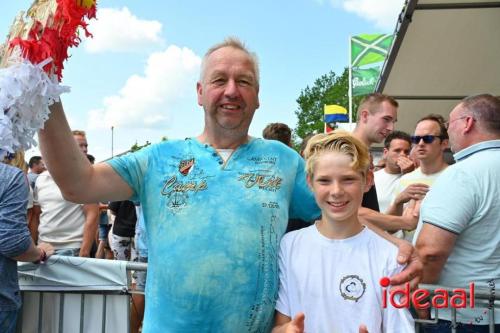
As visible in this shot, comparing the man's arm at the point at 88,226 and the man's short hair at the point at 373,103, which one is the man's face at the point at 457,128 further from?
the man's arm at the point at 88,226

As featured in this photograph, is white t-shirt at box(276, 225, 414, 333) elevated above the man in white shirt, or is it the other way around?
the man in white shirt

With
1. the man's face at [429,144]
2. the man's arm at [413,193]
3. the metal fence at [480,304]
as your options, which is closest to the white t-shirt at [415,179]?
the man's face at [429,144]

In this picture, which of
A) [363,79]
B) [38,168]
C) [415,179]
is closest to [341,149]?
[415,179]

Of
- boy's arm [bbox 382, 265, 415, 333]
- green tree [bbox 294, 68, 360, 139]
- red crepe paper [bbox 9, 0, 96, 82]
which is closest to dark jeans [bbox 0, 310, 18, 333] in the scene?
red crepe paper [bbox 9, 0, 96, 82]

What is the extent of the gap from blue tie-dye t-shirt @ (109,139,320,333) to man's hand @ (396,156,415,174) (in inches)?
107

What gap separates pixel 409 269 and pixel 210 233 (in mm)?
705

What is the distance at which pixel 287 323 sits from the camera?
1776 mm

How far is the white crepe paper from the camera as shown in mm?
1346

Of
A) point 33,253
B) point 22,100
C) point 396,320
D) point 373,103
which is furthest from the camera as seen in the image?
point 373,103

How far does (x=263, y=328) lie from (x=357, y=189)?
2.03 ft

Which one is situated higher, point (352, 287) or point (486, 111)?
point (486, 111)

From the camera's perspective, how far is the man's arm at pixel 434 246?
7.91ft

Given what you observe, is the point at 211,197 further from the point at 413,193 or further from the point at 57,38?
the point at 413,193

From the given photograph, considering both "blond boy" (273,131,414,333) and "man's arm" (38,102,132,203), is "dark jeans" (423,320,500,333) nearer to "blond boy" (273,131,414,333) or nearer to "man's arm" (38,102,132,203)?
"blond boy" (273,131,414,333)
